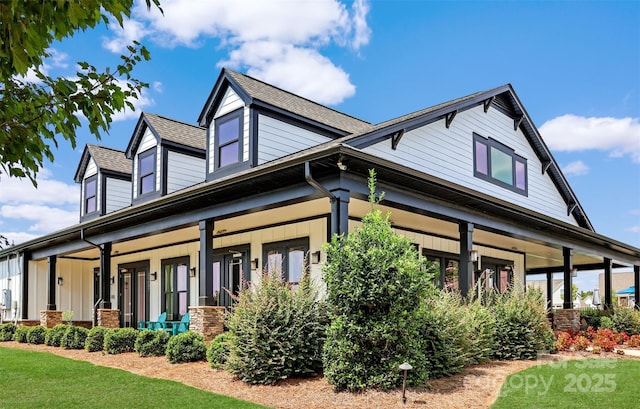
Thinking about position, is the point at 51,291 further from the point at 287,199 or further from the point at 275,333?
the point at 275,333

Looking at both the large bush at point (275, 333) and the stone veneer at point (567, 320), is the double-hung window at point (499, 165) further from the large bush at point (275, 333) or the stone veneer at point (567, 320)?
the large bush at point (275, 333)

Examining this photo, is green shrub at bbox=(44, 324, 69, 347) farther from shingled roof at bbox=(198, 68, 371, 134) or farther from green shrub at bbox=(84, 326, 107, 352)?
shingled roof at bbox=(198, 68, 371, 134)

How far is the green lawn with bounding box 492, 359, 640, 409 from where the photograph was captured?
7.55 m

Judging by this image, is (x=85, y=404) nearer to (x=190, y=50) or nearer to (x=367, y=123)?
(x=190, y=50)

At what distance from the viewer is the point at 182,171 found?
17062 mm

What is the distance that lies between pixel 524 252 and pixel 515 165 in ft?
16.7

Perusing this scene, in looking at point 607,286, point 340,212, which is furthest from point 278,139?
point 607,286

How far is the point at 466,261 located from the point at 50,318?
45.9 ft

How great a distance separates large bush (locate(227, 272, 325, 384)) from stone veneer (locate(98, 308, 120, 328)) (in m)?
8.00

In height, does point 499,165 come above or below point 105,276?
above

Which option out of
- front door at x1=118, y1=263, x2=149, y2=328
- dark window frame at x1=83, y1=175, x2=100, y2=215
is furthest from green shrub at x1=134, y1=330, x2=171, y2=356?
dark window frame at x1=83, y1=175, x2=100, y2=215

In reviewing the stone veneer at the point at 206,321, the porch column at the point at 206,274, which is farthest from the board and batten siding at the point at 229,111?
the stone veneer at the point at 206,321

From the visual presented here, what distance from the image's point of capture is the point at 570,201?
2014cm

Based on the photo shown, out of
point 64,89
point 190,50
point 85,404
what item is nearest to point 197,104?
point 190,50
